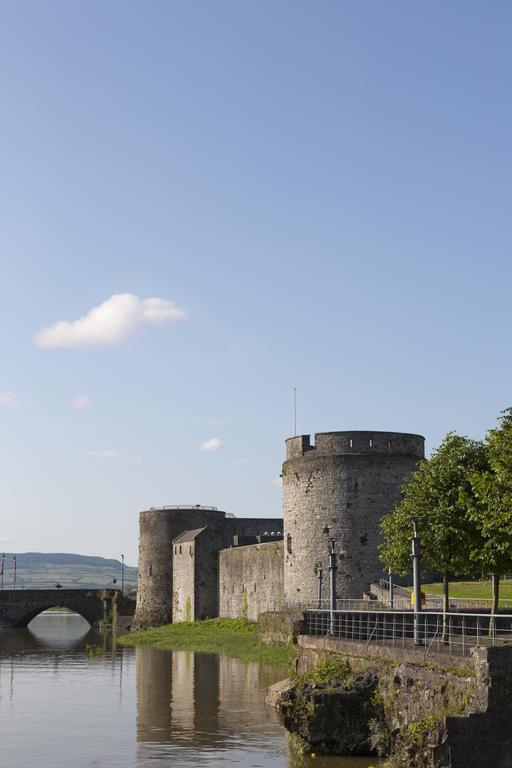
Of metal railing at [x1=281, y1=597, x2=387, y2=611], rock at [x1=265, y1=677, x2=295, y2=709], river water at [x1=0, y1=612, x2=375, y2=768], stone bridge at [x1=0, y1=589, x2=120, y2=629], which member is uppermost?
metal railing at [x1=281, y1=597, x2=387, y2=611]

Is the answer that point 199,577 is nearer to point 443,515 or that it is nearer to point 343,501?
point 343,501

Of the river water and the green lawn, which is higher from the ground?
the green lawn

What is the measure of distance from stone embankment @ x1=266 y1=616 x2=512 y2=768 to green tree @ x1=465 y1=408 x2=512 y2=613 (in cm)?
616

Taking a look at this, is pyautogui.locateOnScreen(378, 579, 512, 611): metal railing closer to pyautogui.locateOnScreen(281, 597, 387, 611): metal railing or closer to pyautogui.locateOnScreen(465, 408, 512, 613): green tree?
pyautogui.locateOnScreen(281, 597, 387, 611): metal railing

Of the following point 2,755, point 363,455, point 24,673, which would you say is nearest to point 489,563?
point 2,755

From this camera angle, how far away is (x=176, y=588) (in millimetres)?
75125

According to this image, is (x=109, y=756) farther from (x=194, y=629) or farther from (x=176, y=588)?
(x=176, y=588)

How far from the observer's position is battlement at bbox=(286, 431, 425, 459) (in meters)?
49.2

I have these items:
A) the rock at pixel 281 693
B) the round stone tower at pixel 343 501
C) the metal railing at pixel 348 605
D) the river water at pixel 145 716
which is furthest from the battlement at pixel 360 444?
the rock at pixel 281 693

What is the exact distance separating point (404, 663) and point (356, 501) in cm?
2632

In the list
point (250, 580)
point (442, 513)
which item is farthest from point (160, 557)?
point (442, 513)

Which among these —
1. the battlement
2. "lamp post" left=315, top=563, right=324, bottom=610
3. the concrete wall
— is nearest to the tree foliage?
"lamp post" left=315, top=563, right=324, bottom=610

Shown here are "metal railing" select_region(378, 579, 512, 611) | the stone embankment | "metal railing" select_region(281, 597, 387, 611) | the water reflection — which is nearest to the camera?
the stone embankment

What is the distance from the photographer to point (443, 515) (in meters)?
33.8
